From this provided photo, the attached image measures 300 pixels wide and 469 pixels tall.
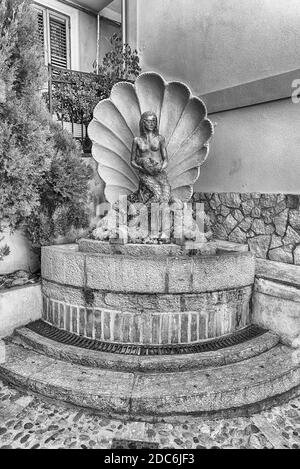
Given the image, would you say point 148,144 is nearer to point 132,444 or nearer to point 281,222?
point 281,222

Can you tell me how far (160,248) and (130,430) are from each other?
175 centimetres

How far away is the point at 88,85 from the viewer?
17.8ft

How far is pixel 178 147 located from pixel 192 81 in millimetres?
1348

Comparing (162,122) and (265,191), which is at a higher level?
(162,122)

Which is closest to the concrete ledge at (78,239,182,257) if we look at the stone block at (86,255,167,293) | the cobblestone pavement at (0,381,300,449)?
the stone block at (86,255,167,293)

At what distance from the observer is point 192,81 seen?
5.16 m

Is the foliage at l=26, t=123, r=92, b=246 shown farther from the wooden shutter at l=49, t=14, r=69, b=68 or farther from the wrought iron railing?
the wooden shutter at l=49, t=14, r=69, b=68

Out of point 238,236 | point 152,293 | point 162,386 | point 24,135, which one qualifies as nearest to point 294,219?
point 238,236

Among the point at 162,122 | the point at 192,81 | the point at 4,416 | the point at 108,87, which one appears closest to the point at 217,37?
the point at 192,81

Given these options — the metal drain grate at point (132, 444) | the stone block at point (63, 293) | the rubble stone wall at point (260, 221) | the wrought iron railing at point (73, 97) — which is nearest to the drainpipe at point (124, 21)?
the wrought iron railing at point (73, 97)

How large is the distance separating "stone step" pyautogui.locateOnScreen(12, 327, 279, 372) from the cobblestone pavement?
47 centimetres

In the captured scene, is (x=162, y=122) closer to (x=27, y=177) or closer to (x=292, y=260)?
(x=27, y=177)

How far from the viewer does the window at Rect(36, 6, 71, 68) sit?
6.97 metres

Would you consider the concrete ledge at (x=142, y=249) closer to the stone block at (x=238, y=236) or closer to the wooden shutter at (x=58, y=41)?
the stone block at (x=238, y=236)
